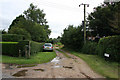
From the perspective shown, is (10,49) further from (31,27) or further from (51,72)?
(31,27)

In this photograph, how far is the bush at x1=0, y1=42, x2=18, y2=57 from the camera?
12029 millimetres

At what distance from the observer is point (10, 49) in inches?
488

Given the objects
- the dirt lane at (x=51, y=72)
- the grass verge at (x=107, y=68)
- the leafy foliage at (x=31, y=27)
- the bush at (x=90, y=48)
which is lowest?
the dirt lane at (x=51, y=72)

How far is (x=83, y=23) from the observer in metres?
20.8

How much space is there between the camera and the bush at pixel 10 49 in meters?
12.0

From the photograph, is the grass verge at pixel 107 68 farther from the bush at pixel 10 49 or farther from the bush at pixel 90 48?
the bush at pixel 10 49

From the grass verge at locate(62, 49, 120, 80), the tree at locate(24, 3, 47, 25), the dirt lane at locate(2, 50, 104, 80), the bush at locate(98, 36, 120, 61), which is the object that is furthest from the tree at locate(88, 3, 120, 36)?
the tree at locate(24, 3, 47, 25)

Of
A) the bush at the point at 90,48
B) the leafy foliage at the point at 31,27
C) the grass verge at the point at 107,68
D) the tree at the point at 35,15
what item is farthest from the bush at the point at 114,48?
the tree at the point at 35,15

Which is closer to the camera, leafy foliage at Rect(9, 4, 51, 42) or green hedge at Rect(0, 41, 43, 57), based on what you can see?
green hedge at Rect(0, 41, 43, 57)

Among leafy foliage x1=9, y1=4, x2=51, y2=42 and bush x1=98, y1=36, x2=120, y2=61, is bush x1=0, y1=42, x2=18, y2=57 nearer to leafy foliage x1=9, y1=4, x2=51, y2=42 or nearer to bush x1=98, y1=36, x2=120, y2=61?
bush x1=98, y1=36, x2=120, y2=61

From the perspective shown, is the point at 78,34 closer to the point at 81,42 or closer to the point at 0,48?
the point at 81,42

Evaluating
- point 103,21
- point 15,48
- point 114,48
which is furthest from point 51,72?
point 103,21

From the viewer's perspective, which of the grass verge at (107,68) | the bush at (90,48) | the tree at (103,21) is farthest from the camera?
the tree at (103,21)

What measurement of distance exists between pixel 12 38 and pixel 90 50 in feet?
42.7
